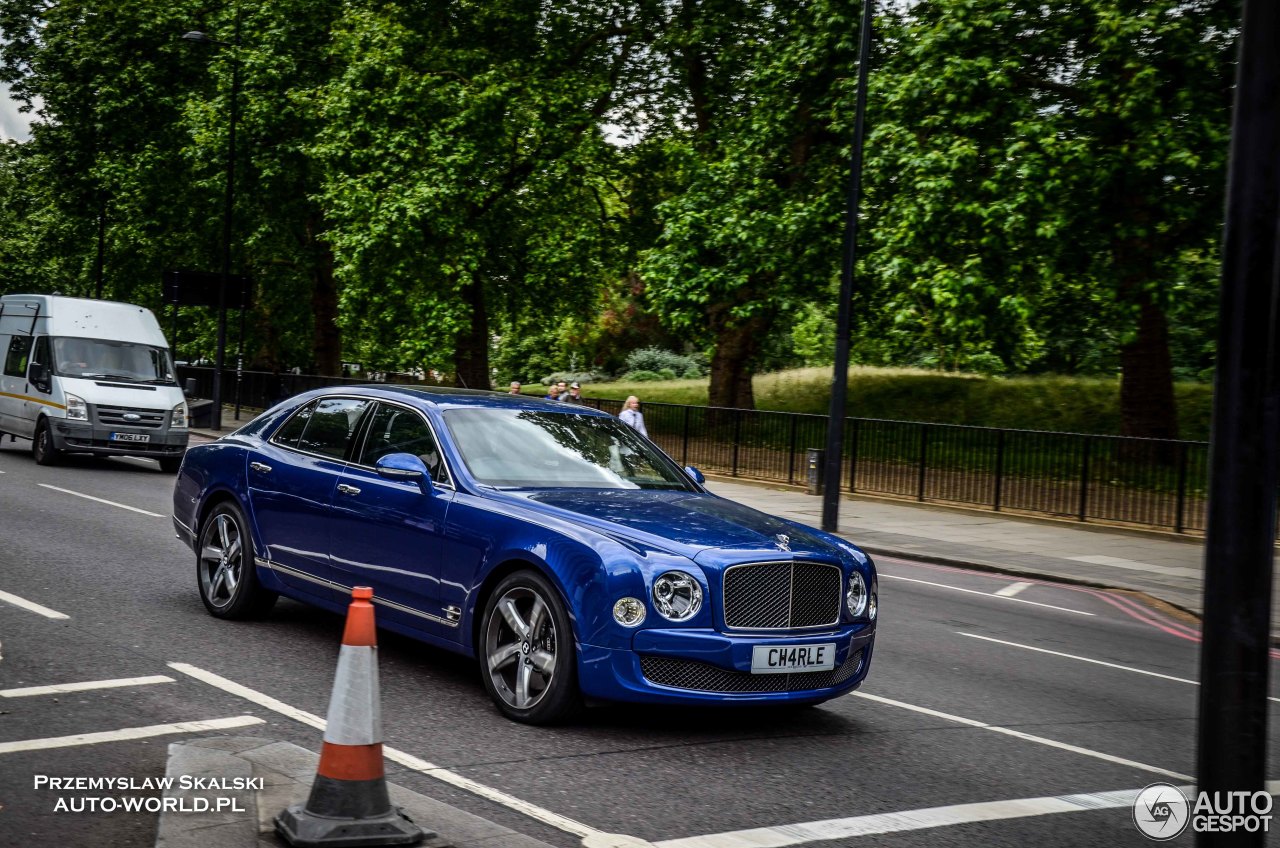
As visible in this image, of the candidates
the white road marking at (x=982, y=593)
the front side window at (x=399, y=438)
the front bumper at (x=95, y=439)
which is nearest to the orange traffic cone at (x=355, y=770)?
the front side window at (x=399, y=438)

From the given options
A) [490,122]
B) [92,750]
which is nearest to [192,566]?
[92,750]

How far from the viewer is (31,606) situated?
8336 mm

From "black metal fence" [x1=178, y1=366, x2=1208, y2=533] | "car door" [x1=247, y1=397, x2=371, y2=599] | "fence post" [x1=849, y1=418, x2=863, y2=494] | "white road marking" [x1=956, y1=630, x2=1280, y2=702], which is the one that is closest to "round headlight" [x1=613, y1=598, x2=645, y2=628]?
"car door" [x1=247, y1=397, x2=371, y2=599]

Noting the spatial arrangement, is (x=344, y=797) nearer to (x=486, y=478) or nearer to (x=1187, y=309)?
(x=486, y=478)

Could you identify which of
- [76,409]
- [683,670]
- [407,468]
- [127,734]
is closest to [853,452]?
[76,409]

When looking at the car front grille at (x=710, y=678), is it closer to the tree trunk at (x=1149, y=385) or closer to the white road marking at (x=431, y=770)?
the white road marking at (x=431, y=770)

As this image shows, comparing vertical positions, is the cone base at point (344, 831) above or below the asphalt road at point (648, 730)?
above

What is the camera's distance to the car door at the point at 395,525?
6.62m

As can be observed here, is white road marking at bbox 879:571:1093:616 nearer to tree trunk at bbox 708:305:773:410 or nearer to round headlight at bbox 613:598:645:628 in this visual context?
round headlight at bbox 613:598:645:628

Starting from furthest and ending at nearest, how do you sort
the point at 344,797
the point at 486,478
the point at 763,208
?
the point at 763,208, the point at 486,478, the point at 344,797

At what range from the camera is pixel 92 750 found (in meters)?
5.24

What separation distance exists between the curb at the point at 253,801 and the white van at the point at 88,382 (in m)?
16.3

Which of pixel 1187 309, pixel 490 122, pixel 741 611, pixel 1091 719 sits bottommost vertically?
pixel 1091 719

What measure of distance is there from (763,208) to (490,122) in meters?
7.65
